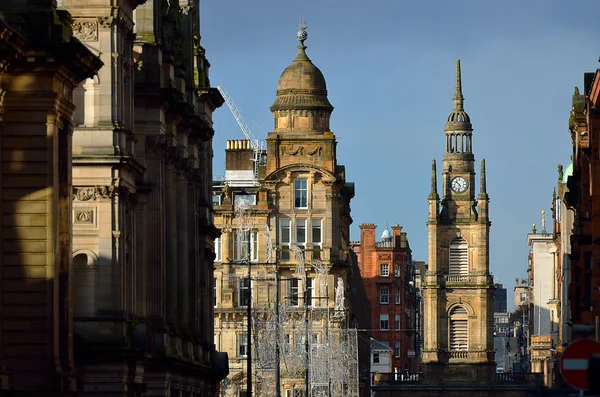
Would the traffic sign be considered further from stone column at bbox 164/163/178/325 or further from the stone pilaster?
the stone pilaster

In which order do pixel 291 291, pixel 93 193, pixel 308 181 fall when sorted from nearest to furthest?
pixel 93 193, pixel 308 181, pixel 291 291

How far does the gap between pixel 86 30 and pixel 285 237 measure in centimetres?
9054

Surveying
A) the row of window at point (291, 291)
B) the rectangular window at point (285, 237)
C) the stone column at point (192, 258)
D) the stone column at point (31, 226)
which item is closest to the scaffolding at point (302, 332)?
the row of window at point (291, 291)

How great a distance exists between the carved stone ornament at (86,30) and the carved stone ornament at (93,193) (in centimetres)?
468

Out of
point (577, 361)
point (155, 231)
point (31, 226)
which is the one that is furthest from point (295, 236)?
point (577, 361)

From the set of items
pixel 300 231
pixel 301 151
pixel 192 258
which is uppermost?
pixel 301 151

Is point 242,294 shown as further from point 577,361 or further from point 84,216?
point 577,361

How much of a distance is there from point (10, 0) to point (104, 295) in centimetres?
1831

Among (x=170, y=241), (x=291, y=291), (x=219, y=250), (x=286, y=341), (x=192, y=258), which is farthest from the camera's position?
(x=291, y=291)

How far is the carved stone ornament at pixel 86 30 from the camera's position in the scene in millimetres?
70562

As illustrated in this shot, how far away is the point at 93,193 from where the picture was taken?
7031cm

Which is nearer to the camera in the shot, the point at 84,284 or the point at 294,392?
the point at 84,284

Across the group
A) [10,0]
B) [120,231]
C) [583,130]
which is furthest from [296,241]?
[10,0]

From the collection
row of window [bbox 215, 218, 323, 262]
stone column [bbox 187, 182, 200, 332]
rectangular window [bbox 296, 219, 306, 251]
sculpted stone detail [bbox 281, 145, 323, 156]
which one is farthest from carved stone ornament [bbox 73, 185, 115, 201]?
rectangular window [bbox 296, 219, 306, 251]
